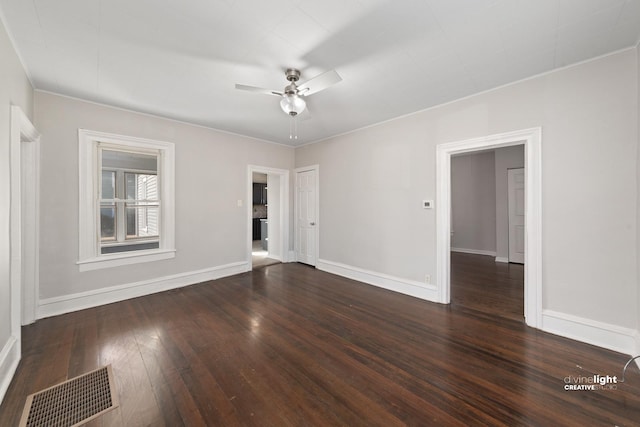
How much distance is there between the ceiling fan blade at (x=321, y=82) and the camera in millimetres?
1974

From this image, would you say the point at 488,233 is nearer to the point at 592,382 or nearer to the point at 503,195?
the point at 503,195

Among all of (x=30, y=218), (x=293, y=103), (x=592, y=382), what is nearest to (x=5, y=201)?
(x=30, y=218)

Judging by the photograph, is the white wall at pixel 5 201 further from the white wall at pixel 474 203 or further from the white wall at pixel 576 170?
the white wall at pixel 474 203

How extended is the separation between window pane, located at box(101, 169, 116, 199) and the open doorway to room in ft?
16.6

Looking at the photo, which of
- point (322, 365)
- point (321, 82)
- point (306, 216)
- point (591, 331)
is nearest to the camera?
Answer: point (322, 365)

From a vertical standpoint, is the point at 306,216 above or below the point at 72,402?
above

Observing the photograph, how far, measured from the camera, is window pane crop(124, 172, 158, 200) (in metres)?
4.15

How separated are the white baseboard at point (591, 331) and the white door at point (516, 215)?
3.43 meters

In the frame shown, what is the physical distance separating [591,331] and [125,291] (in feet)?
17.5

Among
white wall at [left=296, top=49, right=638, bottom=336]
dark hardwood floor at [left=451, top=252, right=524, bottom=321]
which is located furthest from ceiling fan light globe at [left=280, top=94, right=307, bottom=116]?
dark hardwood floor at [left=451, top=252, right=524, bottom=321]

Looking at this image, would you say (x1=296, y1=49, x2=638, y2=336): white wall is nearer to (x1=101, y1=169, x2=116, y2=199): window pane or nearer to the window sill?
the window sill

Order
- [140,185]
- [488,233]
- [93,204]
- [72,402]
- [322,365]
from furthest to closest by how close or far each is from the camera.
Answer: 1. [488,233]
2. [140,185]
3. [93,204]
4. [322,365]
5. [72,402]

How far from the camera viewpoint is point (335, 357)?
2.09m

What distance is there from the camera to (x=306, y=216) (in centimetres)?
531
